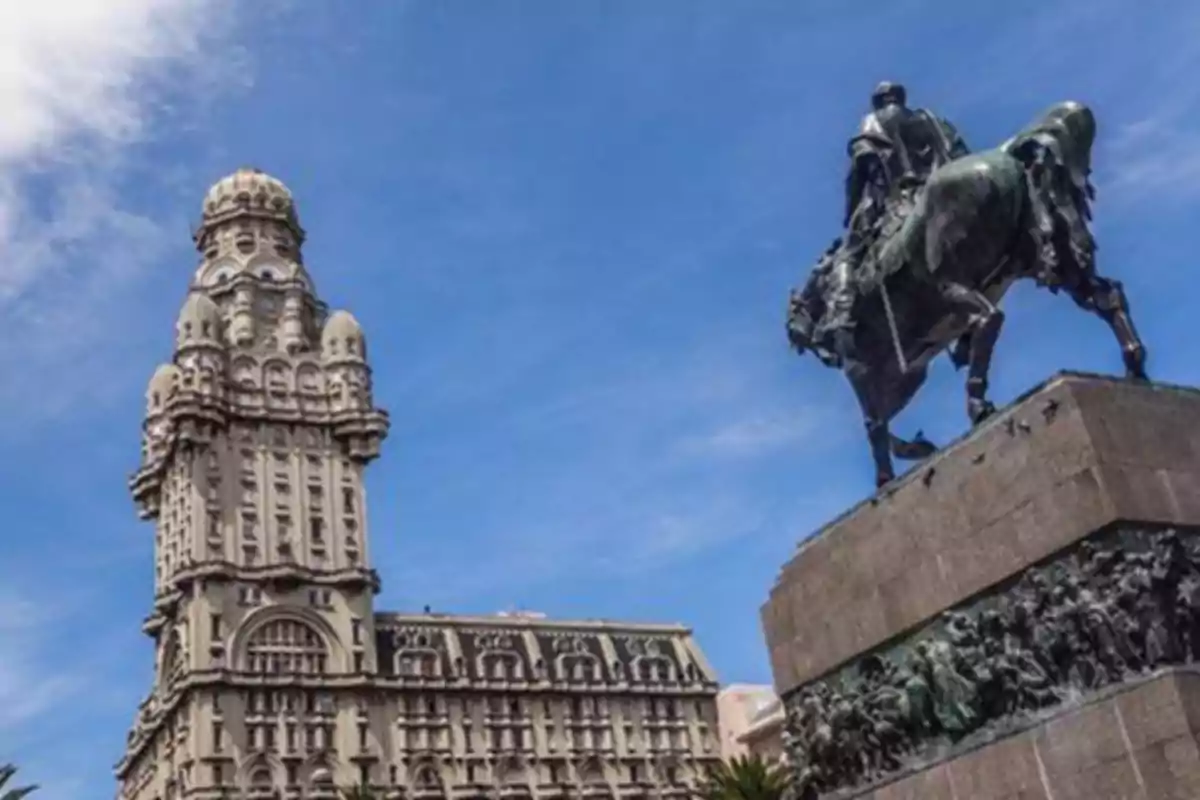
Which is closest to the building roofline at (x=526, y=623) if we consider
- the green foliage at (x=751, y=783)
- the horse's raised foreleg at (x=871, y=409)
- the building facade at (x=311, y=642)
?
the building facade at (x=311, y=642)

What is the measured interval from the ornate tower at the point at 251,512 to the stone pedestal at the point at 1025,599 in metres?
60.6

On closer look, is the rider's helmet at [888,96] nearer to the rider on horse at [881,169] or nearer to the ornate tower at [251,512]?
the rider on horse at [881,169]

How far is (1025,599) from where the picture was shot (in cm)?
990

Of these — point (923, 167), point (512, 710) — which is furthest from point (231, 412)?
point (923, 167)

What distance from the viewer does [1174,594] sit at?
9.20 m

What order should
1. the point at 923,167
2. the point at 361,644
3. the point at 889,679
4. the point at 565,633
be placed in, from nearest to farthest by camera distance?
1. the point at 889,679
2. the point at 923,167
3. the point at 361,644
4. the point at 565,633

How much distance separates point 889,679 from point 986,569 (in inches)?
53.7

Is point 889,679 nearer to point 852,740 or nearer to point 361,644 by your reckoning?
point 852,740

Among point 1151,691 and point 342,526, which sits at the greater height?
point 342,526

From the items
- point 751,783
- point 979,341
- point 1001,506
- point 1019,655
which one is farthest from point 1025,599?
point 751,783

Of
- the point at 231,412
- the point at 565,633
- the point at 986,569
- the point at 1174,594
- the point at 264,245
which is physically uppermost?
the point at 264,245

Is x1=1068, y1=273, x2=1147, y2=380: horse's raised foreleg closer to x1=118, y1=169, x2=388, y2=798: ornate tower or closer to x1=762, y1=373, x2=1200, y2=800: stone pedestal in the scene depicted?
x1=762, y1=373, x2=1200, y2=800: stone pedestal

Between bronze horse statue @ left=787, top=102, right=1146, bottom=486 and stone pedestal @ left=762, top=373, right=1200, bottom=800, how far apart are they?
3.81 ft

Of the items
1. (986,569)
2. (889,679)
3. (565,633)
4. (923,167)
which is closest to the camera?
(986,569)
